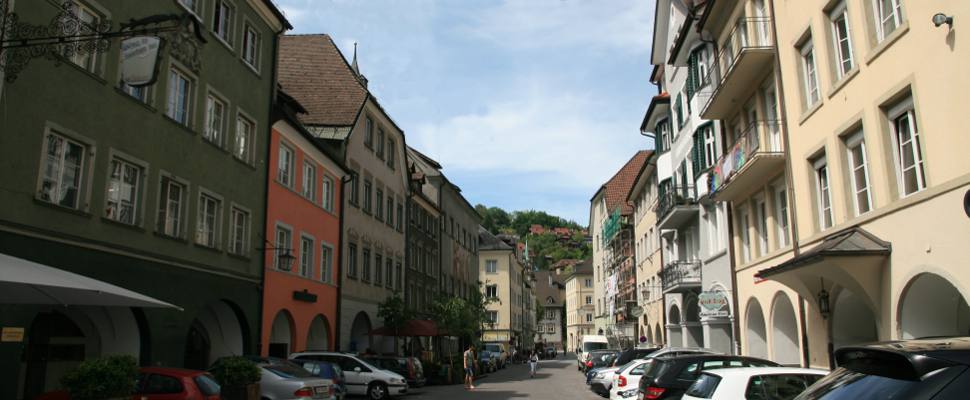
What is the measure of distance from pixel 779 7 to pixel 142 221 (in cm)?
1632

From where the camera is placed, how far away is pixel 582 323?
353 ft

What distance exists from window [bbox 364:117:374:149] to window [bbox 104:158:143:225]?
18.2m

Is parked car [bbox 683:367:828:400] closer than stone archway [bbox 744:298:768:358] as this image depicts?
Yes

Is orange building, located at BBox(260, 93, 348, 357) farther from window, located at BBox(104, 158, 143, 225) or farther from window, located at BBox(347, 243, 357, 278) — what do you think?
window, located at BBox(104, 158, 143, 225)

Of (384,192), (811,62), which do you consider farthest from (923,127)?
(384,192)

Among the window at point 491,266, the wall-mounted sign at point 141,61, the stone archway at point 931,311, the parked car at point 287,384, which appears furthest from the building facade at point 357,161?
the window at point 491,266

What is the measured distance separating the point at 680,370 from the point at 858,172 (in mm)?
5617

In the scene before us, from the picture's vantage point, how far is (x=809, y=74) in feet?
58.6

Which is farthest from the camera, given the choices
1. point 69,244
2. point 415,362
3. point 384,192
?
point 384,192

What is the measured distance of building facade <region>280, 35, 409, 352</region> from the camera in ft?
106

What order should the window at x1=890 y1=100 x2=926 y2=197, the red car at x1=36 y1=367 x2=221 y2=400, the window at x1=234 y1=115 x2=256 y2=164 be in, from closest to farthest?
1. the red car at x1=36 y1=367 x2=221 y2=400
2. the window at x1=890 y1=100 x2=926 y2=197
3. the window at x1=234 y1=115 x2=256 y2=164

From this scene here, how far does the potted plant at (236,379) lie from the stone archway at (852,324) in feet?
43.2

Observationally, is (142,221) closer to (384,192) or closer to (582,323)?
(384,192)

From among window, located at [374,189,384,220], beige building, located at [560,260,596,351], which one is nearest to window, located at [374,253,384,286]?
window, located at [374,189,384,220]
